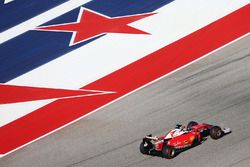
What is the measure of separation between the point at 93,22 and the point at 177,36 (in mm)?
3747

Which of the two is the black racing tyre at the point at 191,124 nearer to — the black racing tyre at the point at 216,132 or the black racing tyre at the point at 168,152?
the black racing tyre at the point at 216,132

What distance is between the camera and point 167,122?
50.5 ft

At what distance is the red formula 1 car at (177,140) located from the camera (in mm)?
13766

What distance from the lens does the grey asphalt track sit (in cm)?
1372

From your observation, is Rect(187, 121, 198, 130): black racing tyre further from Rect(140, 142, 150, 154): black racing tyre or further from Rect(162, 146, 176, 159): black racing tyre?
Rect(140, 142, 150, 154): black racing tyre

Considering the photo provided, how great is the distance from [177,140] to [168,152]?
0.45 metres

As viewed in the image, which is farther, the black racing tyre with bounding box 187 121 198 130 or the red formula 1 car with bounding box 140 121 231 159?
the black racing tyre with bounding box 187 121 198 130

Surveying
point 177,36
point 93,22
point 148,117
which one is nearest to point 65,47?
point 93,22

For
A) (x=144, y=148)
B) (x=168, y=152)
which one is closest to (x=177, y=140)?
(x=168, y=152)

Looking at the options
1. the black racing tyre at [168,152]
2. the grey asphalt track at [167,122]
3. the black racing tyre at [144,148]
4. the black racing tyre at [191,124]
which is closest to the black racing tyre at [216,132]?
the grey asphalt track at [167,122]

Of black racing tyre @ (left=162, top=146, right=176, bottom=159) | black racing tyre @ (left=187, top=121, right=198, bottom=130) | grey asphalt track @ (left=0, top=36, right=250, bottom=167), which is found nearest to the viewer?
black racing tyre @ (left=162, top=146, right=176, bottom=159)

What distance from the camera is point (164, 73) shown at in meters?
18.0

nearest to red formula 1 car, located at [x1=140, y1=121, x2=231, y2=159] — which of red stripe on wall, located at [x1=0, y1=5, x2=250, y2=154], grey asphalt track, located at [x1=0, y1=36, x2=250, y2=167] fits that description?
grey asphalt track, located at [x1=0, y1=36, x2=250, y2=167]

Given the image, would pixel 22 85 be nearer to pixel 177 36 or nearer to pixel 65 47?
pixel 65 47
